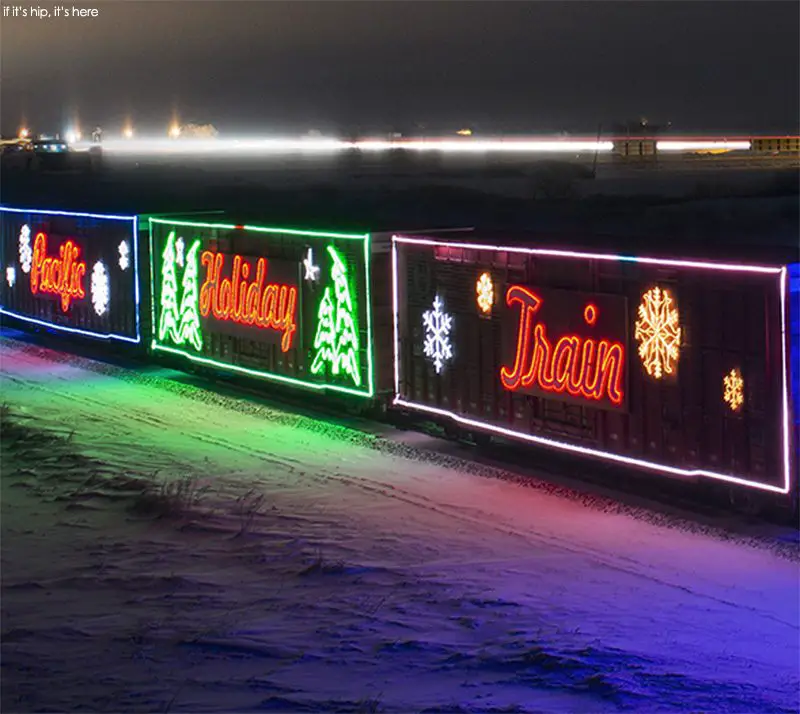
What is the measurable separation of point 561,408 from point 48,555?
7.09m

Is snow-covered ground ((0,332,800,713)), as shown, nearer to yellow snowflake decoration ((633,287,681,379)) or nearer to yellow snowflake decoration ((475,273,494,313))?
yellow snowflake decoration ((633,287,681,379))

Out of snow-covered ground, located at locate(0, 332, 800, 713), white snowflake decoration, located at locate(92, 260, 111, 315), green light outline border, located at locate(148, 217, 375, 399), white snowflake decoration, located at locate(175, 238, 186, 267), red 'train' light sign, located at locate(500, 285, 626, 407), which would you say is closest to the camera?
snow-covered ground, located at locate(0, 332, 800, 713)

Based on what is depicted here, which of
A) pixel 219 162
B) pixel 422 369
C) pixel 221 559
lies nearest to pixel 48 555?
pixel 221 559

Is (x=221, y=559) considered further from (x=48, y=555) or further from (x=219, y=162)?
(x=219, y=162)

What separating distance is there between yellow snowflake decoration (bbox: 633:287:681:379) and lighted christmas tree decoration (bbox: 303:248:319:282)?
23.5ft

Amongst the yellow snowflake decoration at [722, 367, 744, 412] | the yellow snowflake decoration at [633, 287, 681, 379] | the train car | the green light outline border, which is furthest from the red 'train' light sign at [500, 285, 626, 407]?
the train car

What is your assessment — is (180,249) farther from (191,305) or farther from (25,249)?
(25,249)

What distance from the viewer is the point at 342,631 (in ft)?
36.7

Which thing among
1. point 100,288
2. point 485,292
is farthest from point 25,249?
point 485,292

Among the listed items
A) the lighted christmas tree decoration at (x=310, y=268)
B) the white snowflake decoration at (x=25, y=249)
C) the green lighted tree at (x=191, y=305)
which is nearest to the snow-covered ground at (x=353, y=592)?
the lighted christmas tree decoration at (x=310, y=268)

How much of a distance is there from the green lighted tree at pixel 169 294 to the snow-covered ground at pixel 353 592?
24.6 feet

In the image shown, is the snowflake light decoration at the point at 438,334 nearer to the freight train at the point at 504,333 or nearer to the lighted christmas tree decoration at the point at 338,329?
the freight train at the point at 504,333

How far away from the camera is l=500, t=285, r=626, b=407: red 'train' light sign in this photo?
17156mm

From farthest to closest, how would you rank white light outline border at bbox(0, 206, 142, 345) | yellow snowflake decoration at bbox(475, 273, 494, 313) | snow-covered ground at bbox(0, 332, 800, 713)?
white light outline border at bbox(0, 206, 142, 345) → yellow snowflake decoration at bbox(475, 273, 494, 313) → snow-covered ground at bbox(0, 332, 800, 713)
